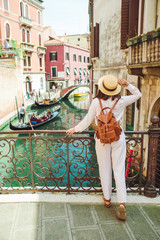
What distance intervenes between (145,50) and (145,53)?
0.06 meters

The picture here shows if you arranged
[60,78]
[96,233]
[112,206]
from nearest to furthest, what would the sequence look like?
[96,233] → [112,206] → [60,78]

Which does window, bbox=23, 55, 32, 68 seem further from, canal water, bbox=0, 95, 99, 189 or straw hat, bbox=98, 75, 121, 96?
straw hat, bbox=98, 75, 121, 96

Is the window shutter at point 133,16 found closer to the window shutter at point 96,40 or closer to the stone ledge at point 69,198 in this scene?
the window shutter at point 96,40

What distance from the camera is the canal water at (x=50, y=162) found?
98.2 inches

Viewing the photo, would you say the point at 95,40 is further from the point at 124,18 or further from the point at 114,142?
the point at 114,142

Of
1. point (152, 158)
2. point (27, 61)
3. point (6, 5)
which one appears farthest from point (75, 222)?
point (27, 61)

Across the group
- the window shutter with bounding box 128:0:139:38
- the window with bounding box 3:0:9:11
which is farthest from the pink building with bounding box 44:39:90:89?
the window shutter with bounding box 128:0:139:38

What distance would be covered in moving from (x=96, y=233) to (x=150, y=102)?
446 centimetres

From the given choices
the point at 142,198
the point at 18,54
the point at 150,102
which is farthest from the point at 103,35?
the point at 18,54

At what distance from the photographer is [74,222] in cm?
199

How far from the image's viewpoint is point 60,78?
33.2 m

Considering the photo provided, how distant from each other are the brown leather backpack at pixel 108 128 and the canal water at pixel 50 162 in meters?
0.43

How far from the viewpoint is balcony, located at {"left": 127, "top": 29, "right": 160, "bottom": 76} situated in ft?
13.6

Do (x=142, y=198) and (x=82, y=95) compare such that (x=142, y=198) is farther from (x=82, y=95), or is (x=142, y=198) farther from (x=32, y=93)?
(x=82, y=95)
